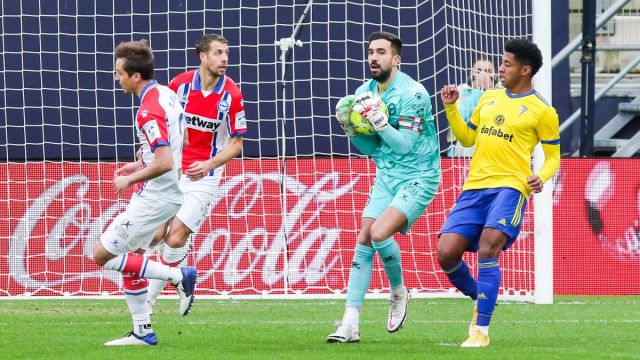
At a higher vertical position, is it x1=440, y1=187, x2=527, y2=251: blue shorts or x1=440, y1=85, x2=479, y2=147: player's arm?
x1=440, y1=85, x2=479, y2=147: player's arm

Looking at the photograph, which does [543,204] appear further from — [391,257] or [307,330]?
[391,257]

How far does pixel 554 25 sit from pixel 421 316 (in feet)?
24.2

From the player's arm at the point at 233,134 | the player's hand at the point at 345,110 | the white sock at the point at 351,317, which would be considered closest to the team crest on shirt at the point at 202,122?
the player's arm at the point at 233,134

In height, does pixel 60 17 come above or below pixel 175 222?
above

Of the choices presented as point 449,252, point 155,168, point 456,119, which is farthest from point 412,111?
point 155,168

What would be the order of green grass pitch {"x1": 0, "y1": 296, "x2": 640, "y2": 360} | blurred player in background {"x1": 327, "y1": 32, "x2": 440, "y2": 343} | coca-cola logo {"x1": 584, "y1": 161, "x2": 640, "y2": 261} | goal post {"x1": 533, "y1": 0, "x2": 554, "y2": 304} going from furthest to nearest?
1. coca-cola logo {"x1": 584, "y1": 161, "x2": 640, "y2": 261}
2. goal post {"x1": 533, "y1": 0, "x2": 554, "y2": 304}
3. blurred player in background {"x1": 327, "y1": 32, "x2": 440, "y2": 343}
4. green grass pitch {"x1": 0, "y1": 296, "x2": 640, "y2": 360}

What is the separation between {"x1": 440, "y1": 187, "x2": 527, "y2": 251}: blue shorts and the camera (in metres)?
8.38

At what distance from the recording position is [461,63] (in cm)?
1377

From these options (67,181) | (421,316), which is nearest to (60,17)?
(67,181)

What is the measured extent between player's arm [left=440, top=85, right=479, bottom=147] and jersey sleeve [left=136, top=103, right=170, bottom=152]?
1.91m

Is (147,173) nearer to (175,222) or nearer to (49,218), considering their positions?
(175,222)

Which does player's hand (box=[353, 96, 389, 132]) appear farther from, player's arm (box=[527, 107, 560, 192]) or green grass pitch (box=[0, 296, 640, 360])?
green grass pitch (box=[0, 296, 640, 360])

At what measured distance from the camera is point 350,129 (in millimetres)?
8828

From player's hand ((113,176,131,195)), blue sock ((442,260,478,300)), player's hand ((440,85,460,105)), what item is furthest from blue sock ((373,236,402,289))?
player's hand ((113,176,131,195))
